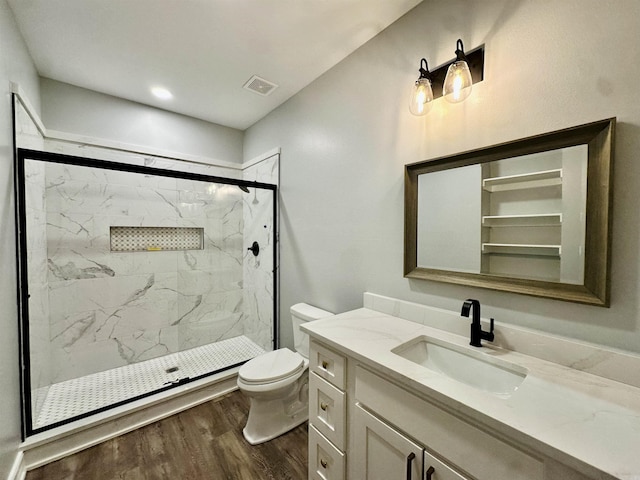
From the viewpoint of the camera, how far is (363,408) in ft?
3.59

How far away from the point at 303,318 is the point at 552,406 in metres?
1.50

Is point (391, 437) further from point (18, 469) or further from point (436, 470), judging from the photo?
point (18, 469)

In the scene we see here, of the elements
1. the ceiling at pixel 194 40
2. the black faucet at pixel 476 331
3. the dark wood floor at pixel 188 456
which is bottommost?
the dark wood floor at pixel 188 456

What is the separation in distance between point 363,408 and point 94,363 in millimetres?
2495

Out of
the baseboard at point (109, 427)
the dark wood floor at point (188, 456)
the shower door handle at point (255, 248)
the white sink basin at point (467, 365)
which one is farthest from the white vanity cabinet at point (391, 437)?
the shower door handle at point (255, 248)

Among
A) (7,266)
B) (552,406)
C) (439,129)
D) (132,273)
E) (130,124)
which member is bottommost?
(552,406)

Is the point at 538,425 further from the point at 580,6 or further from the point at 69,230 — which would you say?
the point at 69,230

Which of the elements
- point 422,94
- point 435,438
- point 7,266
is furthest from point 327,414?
point 7,266

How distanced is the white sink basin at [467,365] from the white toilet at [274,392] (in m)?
0.83

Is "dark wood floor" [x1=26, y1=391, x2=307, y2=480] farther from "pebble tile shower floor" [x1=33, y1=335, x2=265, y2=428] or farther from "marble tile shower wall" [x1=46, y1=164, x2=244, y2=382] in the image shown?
"marble tile shower wall" [x1=46, y1=164, x2=244, y2=382]

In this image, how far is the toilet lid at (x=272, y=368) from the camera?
1.67 metres

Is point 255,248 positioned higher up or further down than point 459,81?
further down

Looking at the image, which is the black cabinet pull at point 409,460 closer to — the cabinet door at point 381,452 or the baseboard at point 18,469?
the cabinet door at point 381,452

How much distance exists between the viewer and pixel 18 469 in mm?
1438
